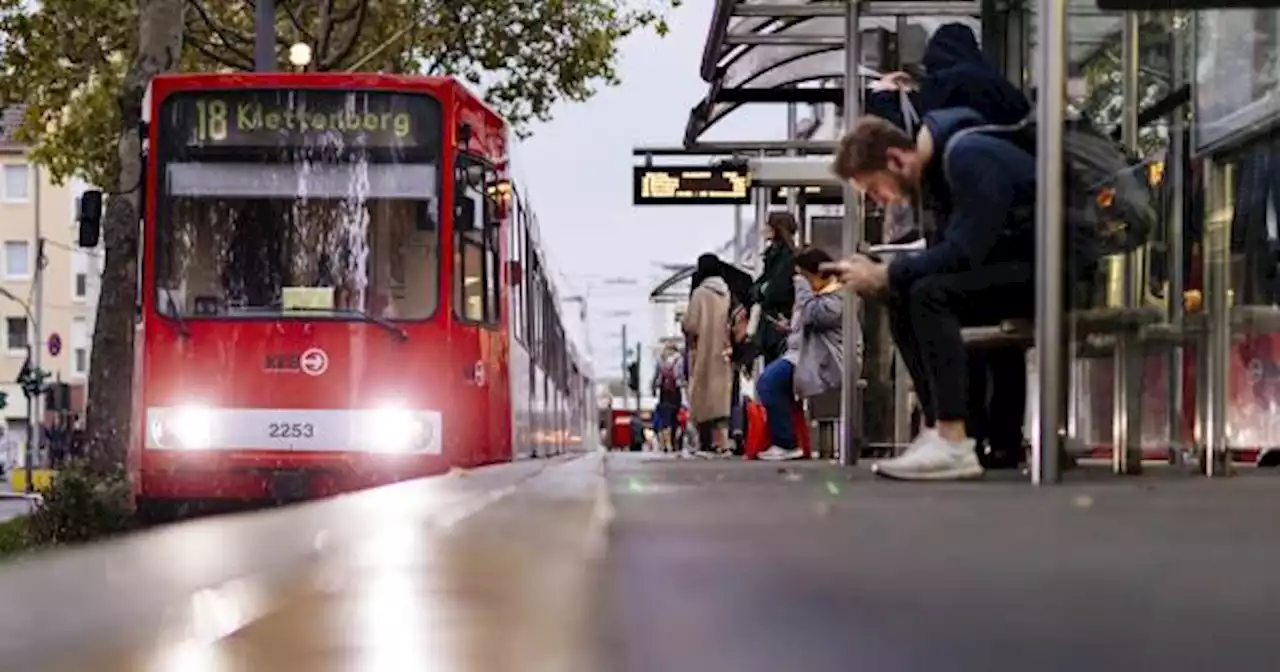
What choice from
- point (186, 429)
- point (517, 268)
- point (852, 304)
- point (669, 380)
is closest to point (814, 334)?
point (852, 304)

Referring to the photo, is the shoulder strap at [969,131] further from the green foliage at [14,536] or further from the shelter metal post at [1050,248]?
the green foliage at [14,536]

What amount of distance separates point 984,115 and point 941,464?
4.99ft

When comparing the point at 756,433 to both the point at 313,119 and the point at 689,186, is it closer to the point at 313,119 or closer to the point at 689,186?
the point at 313,119

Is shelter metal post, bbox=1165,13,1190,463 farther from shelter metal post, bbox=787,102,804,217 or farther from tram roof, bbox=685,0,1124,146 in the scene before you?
shelter metal post, bbox=787,102,804,217

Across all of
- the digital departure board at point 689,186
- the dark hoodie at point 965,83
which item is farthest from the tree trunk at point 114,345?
the dark hoodie at point 965,83

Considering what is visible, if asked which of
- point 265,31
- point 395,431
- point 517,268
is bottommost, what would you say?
point 395,431

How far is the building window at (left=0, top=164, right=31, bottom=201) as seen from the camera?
3169 inches

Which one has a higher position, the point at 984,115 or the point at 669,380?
the point at 984,115

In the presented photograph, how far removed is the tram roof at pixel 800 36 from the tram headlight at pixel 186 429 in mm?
4026

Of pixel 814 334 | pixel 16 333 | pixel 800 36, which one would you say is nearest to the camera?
pixel 814 334

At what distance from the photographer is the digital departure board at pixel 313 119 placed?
1187 centimetres

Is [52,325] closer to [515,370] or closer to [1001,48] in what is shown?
[515,370]

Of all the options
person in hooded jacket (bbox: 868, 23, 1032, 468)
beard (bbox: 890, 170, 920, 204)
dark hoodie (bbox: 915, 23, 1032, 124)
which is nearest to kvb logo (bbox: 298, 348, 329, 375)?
person in hooded jacket (bbox: 868, 23, 1032, 468)

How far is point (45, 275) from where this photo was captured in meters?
81.4
